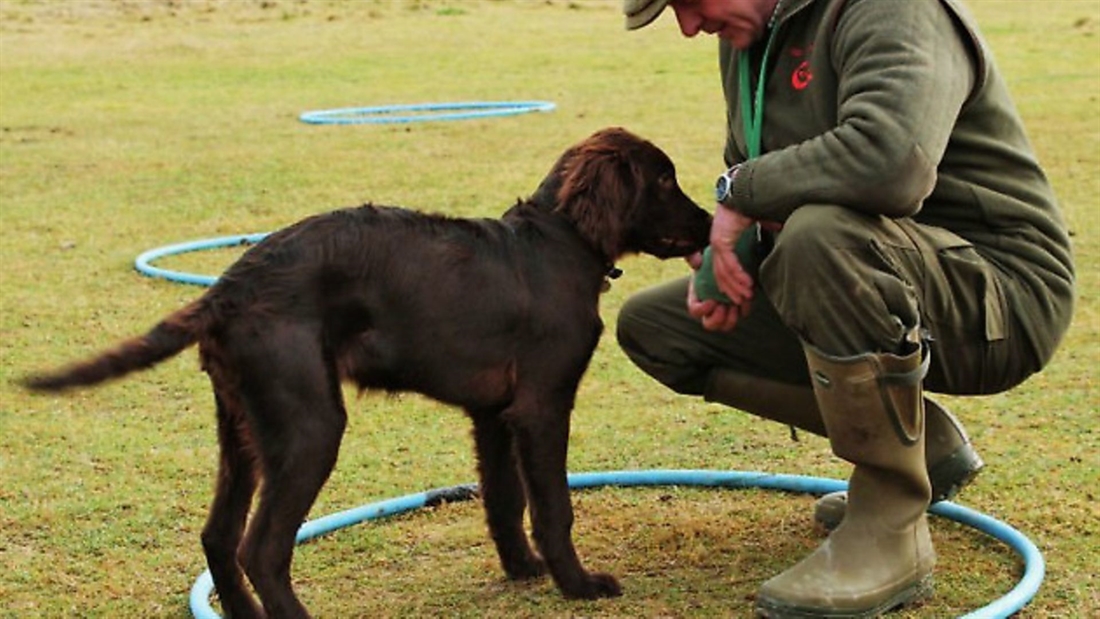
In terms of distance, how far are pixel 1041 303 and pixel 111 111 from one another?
516 inches

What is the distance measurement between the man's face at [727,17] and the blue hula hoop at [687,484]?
54.6 inches

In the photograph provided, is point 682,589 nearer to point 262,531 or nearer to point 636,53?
point 262,531

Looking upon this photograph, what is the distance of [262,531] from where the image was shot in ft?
13.2

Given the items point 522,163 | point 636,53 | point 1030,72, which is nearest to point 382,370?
point 522,163

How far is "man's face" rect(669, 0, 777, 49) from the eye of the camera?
4371 millimetres

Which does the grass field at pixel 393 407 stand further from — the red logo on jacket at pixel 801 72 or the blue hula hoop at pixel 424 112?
the red logo on jacket at pixel 801 72

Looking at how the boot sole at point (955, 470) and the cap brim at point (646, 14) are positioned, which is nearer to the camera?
the cap brim at point (646, 14)

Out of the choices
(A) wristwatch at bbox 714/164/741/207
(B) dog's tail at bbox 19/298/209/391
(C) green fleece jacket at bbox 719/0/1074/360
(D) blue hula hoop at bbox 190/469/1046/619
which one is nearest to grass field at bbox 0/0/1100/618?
(D) blue hula hoop at bbox 190/469/1046/619

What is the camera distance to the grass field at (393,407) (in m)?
4.62

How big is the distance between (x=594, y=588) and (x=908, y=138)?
4.26 ft

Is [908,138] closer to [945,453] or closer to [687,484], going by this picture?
[945,453]

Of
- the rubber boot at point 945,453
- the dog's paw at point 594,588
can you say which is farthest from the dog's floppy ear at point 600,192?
the rubber boot at point 945,453

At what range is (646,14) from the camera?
4.43 m

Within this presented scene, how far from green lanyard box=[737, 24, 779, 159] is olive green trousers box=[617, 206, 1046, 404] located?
0.25 meters
